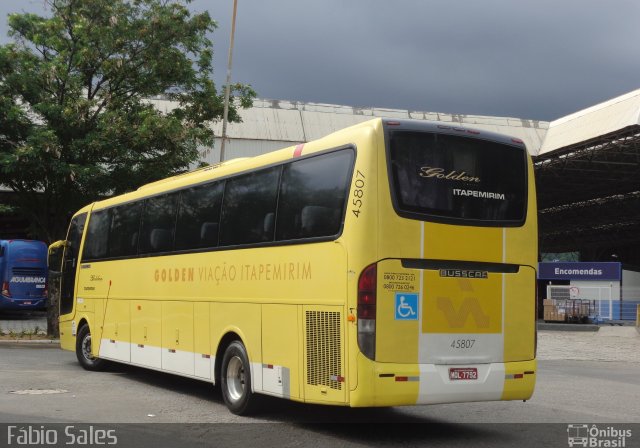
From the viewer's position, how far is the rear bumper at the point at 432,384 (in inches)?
319

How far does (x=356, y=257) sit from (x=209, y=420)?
2.98 metres

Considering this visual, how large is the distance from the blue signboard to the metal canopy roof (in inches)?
196

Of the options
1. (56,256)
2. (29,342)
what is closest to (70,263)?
(56,256)

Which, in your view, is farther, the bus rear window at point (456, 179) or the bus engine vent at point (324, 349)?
the bus rear window at point (456, 179)

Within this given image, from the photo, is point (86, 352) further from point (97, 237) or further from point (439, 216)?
point (439, 216)

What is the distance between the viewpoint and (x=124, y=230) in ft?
46.8

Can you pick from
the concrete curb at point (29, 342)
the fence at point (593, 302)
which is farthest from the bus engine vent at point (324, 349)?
the fence at point (593, 302)

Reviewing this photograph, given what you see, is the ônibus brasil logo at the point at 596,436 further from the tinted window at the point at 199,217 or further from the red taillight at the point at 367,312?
the tinted window at the point at 199,217

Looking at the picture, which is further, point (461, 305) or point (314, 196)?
point (314, 196)

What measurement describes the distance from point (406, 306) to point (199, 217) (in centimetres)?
431

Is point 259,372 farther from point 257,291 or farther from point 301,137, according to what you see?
point 301,137

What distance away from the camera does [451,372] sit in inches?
337

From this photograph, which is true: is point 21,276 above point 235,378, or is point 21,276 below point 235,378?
above

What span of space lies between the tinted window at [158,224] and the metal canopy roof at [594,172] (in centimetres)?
2505
